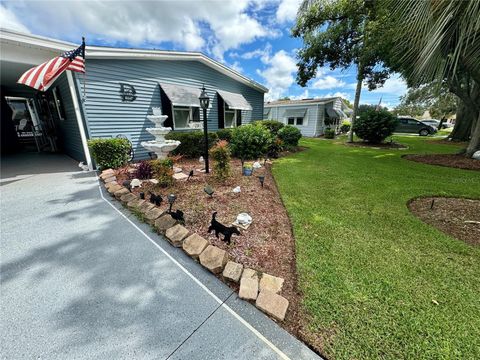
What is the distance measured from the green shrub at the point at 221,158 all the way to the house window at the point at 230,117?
20.7ft

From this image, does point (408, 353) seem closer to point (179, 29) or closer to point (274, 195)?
point (274, 195)

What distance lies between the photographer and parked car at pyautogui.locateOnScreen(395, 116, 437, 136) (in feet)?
62.5

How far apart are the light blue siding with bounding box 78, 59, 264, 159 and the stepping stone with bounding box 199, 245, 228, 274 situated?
5993 millimetres

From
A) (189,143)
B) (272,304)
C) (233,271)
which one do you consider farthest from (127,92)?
(272,304)

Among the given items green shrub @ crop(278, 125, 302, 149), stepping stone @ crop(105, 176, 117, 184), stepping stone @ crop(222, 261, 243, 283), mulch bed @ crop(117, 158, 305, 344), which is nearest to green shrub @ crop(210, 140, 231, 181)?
mulch bed @ crop(117, 158, 305, 344)

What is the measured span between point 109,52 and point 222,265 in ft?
23.6

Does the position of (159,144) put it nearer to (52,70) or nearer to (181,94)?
(52,70)

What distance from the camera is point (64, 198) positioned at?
13.1 feet

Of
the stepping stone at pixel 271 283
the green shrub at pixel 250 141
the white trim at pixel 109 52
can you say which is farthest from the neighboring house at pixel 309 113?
the stepping stone at pixel 271 283

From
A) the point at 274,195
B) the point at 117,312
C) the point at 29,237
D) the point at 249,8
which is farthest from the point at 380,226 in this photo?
the point at 249,8

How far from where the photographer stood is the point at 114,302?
1.79 meters

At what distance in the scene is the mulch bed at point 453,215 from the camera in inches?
113

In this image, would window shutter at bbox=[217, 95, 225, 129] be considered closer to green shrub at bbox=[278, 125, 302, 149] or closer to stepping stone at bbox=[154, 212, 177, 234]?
green shrub at bbox=[278, 125, 302, 149]

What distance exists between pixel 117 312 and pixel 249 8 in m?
10.1
